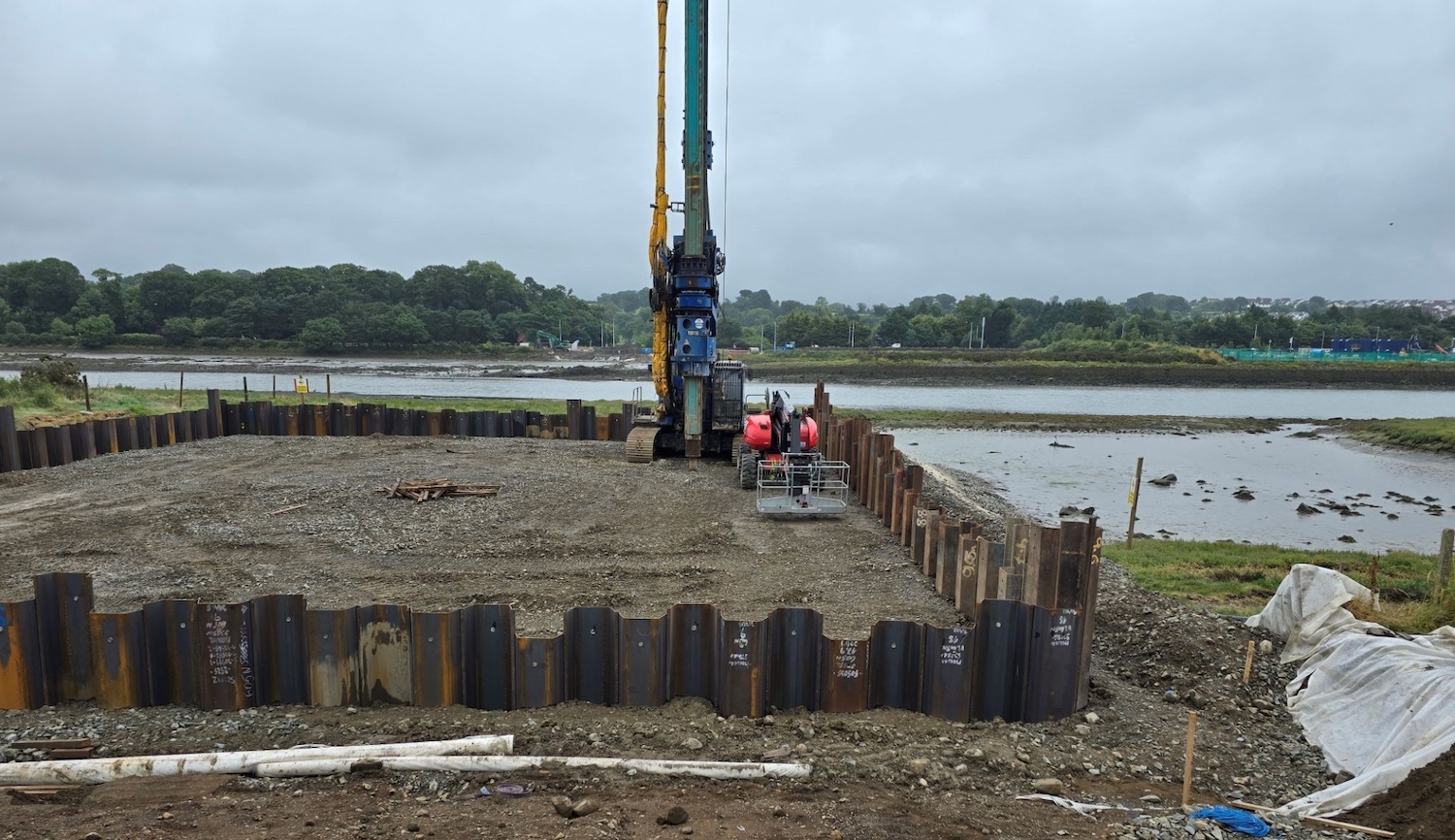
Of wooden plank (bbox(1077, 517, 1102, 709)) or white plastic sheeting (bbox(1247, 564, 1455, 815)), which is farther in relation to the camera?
wooden plank (bbox(1077, 517, 1102, 709))

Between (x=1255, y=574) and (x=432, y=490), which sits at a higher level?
(x=432, y=490)

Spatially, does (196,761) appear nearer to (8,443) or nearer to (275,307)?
(8,443)

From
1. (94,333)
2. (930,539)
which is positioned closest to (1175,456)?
(930,539)

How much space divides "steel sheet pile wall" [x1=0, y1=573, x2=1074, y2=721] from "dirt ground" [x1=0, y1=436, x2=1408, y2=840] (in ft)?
0.59

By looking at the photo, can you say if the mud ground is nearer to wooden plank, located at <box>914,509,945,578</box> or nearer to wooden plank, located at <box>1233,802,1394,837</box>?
wooden plank, located at <box>914,509,945,578</box>

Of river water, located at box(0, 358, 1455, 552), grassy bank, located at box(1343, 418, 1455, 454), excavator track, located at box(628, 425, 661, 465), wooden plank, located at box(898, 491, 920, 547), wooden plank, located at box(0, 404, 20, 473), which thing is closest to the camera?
wooden plank, located at box(898, 491, 920, 547)

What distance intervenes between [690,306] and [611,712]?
43.6 ft

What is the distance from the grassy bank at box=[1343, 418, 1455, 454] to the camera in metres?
35.9

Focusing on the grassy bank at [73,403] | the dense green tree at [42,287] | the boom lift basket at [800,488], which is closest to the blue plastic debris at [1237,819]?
the boom lift basket at [800,488]

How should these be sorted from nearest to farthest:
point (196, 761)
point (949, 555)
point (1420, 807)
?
point (1420, 807) < point (196, 761) < point (949, 555)

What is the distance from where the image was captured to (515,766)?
5.79 meters

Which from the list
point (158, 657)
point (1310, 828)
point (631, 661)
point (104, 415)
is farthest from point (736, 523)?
point (104, 415)

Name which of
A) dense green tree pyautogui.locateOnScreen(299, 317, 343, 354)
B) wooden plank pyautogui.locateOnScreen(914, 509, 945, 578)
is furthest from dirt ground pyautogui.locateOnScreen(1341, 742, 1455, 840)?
dense green tree pyautogui.locateOnScreen(299, 317, 343, 354)

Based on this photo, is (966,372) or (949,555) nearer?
(949,555)
